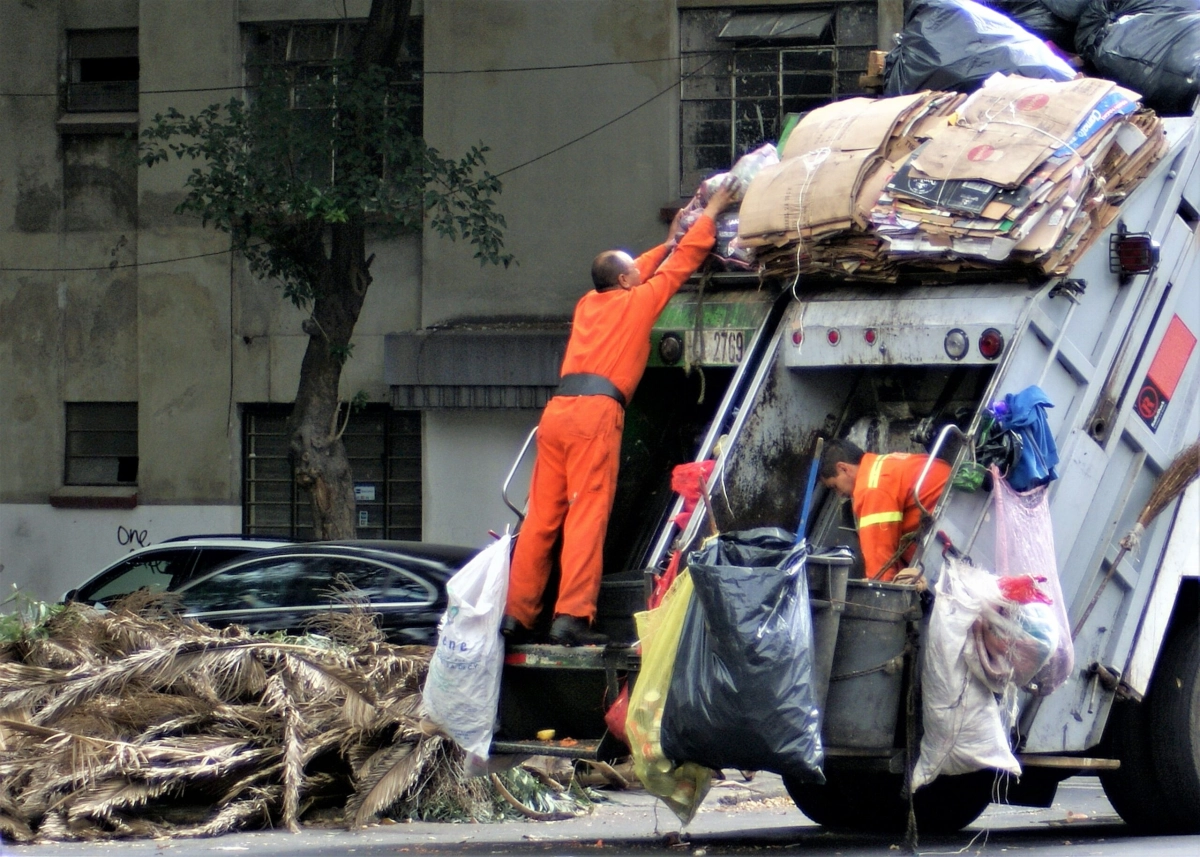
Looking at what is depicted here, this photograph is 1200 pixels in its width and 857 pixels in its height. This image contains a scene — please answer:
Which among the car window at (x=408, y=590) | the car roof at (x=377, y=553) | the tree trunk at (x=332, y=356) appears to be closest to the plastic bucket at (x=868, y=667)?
the car window at (x=408, y=590)

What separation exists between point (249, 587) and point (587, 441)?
13.1 ft

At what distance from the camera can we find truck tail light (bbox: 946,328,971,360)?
5.44m

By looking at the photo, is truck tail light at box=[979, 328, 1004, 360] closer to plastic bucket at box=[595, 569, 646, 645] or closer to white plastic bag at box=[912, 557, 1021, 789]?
white plastic bag at box=[912, 557, 1021, 789]

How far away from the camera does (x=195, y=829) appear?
6.91 metres

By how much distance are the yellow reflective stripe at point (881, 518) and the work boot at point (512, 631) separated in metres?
1.30

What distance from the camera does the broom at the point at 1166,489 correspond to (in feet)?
18.9

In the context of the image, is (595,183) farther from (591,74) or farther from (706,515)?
(706,515)

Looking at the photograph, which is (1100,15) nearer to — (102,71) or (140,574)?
(140,574)

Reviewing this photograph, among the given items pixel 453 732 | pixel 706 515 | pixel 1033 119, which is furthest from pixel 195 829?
pixel 1033 119

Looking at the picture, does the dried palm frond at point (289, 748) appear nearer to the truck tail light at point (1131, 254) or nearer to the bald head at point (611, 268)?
the bald head at point (611, 268)

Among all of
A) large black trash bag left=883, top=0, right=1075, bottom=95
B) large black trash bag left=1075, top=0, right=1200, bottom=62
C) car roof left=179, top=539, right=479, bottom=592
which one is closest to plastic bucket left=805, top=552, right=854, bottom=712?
large black trash bag left=883, top=0, right=1075, bottom=95

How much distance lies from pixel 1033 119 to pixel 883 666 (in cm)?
196

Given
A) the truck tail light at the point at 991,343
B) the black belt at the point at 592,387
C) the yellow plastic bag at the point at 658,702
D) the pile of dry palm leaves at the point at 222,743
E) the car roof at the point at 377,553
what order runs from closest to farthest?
the yellow plastic bag at the point at 658,702, the truck tail light at the point at 991,343, the black belt at the point at 592,387, the pile of dry palm leaves at the point at 222,743, the car roof at the point at 377,553

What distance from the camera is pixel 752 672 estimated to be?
4715mm
